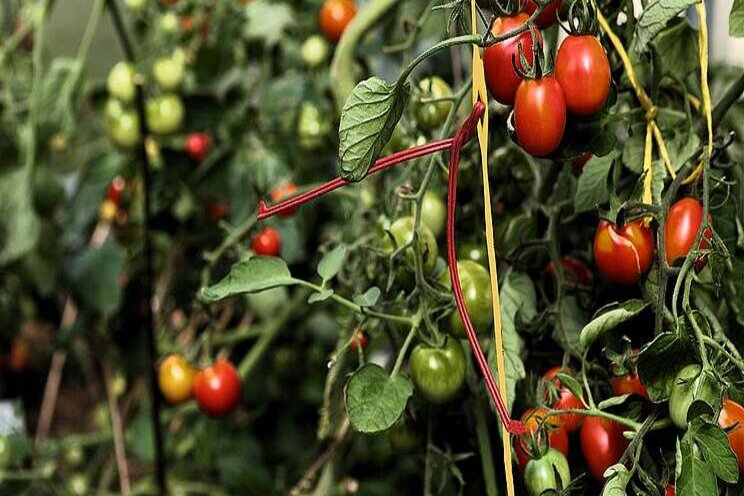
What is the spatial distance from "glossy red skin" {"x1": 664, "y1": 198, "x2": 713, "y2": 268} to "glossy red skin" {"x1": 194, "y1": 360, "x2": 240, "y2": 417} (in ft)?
1.35

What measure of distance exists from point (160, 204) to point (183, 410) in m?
0.21


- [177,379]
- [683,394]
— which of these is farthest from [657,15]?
[177,379]

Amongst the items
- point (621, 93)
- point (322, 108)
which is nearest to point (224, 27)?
point (322, 108)

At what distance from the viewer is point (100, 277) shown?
1046mm

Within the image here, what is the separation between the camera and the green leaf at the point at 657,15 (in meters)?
0.38

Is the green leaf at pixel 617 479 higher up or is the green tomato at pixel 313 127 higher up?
the green leaf at pixel 617 479

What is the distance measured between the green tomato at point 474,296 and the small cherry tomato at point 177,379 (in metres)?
0.36

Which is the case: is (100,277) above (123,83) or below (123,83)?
below

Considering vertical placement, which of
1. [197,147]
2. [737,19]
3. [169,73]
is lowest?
[197,147]

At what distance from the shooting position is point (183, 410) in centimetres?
93

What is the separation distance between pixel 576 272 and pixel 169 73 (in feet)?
1.80

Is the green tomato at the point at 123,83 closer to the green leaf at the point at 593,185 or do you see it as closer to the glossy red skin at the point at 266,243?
the glossy red skin at the point at 266,243

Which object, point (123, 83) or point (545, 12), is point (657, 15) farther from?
point (123, 83)

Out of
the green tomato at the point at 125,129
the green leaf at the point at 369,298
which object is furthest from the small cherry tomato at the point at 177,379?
the green leaf at the point at 369,298
